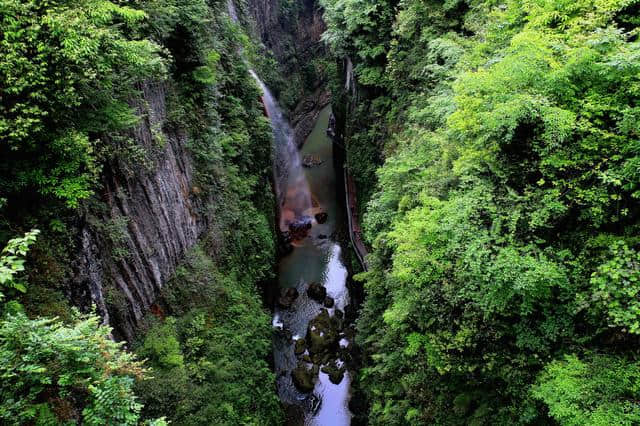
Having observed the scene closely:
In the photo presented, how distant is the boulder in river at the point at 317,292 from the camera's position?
2039cm

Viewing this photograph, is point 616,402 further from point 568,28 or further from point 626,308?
point 568,28

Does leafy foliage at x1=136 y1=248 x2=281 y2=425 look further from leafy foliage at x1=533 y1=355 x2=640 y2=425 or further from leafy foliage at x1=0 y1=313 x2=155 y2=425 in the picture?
leafy foliage at x1=533 y1=355 x2=640 y2=425

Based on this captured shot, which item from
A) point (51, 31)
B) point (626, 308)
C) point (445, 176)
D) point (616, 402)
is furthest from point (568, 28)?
point (51, 31)

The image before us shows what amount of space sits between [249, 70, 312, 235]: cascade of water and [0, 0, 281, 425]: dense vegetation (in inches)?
354

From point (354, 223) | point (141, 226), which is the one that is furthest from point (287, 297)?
point (141, 226)

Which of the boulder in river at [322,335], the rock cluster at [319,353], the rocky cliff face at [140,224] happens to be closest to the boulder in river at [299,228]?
the rock cluster at [319,353]

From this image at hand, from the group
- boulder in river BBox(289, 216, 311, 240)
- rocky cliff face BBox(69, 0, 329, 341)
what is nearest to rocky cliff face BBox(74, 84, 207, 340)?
rocky cliff face BBox(69, 0, 329, 341)

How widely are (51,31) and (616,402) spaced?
9855 mm

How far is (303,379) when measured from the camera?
16172mm

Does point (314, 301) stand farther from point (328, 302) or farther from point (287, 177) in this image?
point (287, 177)

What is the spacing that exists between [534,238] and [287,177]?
23.0 metres

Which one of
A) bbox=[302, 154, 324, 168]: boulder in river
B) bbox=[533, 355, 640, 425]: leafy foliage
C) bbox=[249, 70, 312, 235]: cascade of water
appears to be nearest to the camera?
bbox=[533, 355, 640, 425]: leafy foliage

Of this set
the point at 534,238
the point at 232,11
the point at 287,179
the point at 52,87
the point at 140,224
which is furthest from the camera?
the point at 287,179

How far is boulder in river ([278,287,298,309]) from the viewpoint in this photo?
66.1 feet
